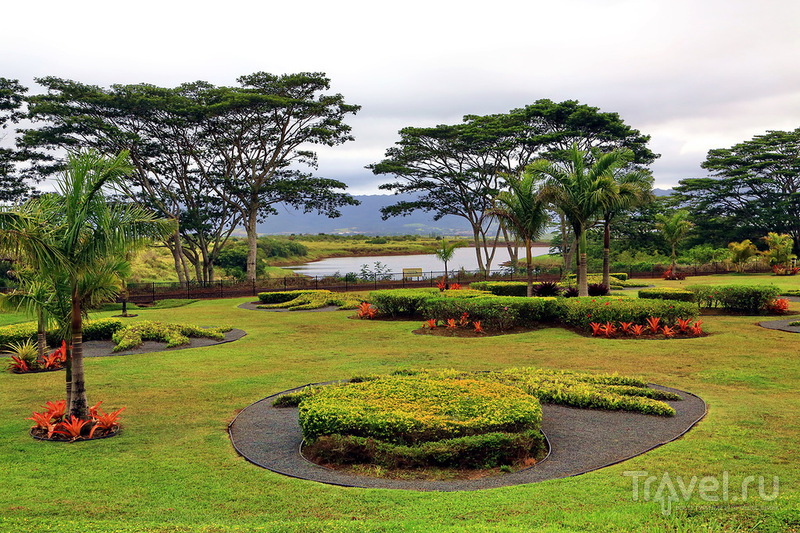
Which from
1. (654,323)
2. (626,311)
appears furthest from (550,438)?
(626,311)

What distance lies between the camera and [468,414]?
6.20 metres

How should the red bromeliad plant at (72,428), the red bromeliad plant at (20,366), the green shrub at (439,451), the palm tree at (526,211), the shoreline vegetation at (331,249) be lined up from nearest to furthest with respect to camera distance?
1. the green shrub at (439,451)
2. the red bromeliad plant at (72,428)
3. the red bromeliad plant at (20,366)
4. the palm tree at (526,211)
5. the shoreline vegetation at (331,249)

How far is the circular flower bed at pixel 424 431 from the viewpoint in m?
5.66

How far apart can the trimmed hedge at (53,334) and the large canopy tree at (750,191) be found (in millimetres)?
47087

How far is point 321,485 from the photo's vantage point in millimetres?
5270

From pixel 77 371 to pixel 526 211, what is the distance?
Result: 1564 cm

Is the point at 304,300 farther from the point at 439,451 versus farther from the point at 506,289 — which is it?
the point at 439,451

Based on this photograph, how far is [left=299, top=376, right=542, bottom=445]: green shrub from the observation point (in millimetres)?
5859

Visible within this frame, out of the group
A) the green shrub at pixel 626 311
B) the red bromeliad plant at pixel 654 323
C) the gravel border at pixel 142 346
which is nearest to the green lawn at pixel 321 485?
the gravel border at pixel 142 346

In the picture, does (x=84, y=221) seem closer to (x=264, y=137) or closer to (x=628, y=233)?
(x=264, y=137)

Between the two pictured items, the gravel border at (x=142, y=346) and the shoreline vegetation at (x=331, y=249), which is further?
the shoreline vegetation at (x=331, y=249)

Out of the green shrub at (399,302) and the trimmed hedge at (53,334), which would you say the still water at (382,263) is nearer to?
the green shrub at (399,302)

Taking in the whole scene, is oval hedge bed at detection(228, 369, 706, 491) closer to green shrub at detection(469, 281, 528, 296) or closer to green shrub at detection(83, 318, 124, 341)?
green shrub at detection(83, 318, 124, 341)

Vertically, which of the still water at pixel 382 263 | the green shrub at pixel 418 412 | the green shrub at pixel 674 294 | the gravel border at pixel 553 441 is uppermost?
the still water at pixel 382 263
